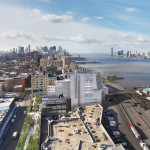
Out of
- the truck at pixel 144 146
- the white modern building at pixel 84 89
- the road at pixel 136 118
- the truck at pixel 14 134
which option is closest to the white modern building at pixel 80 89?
the white modern building at pixel 84 89

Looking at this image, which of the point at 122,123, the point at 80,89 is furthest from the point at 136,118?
the point at 80,89

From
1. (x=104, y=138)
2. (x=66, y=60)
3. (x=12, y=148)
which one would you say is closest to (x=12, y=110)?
(x=12, y=148)

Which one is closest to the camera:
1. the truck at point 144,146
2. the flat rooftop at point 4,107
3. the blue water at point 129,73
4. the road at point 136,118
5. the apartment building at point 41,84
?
the truck at point 144,146

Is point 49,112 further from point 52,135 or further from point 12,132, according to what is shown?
point 52,135

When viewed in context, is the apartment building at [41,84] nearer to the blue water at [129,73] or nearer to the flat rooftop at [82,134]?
the flat rooftop at [82,134]

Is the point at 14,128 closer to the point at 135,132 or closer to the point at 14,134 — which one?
the point at 14,134

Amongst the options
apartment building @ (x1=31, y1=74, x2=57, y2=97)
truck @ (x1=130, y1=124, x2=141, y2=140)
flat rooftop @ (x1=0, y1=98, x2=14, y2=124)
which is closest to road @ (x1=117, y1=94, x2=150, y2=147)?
truck @ (x1=130, y1=124, x2=141, y2=140)

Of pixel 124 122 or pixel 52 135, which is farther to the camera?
pixel 124 122
